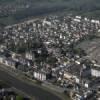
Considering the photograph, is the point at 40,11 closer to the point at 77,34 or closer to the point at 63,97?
the point at 77,34

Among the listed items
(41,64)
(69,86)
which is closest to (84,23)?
(41,64)

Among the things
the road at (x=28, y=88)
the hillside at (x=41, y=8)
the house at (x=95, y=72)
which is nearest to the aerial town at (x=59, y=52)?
the house at (x=95, y=72)

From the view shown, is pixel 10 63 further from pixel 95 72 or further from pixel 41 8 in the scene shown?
pixel 41 8

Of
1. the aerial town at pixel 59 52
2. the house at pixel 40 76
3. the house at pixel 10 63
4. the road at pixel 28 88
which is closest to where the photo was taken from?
the road at pixel 28 88

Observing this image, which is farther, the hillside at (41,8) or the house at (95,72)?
the hillside at (41,8)

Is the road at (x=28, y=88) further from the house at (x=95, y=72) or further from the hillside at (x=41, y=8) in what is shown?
the hillside at (x=41, y=8)

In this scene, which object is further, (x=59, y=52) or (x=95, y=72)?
(x=59, y=52)

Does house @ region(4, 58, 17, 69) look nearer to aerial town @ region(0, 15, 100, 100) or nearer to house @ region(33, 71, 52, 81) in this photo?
aerial town @ region(0, 15, 100, 100)

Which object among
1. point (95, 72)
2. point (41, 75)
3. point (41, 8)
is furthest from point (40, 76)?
point (41, 8)
